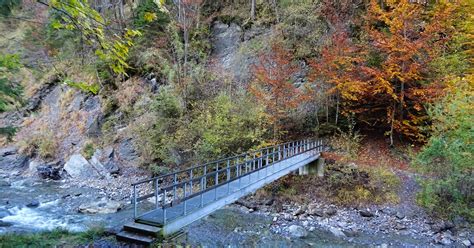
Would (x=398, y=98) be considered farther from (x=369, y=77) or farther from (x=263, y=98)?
(x=263, y=98)

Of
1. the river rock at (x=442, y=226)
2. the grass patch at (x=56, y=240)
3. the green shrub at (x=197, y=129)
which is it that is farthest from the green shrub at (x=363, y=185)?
the grass patch at (x=56, y=240)

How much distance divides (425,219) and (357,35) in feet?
31.9

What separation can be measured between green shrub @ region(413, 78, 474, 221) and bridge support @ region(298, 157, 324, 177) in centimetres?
360

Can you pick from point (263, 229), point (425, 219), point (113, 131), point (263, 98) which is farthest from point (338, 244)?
point (113, 131)

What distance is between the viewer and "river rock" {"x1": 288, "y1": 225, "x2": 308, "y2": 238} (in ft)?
31.0

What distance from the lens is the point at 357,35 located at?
15820mm

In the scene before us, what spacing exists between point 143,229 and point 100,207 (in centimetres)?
729

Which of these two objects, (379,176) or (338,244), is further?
(379,176)

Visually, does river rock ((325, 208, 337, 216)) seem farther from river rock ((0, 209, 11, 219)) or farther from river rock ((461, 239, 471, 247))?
river rock ((0, 209, 11, 219))

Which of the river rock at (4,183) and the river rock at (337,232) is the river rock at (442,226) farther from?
the river rock at (4,183)

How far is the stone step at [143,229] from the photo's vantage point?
516 cm

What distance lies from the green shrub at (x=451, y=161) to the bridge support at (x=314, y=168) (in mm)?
3604

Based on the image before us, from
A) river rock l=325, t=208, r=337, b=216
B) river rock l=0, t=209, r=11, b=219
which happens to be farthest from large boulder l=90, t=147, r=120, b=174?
river rock l=325, t=208, r=337, b=216

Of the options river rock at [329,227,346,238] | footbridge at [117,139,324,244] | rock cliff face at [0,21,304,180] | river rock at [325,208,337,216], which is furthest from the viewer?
rock cliff face at [0,21,304,180]
